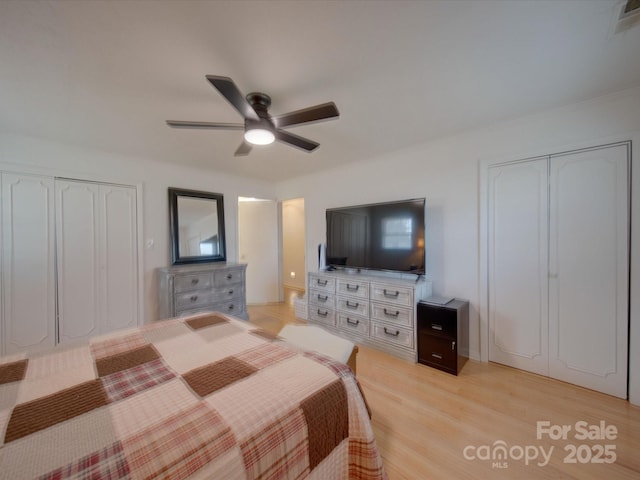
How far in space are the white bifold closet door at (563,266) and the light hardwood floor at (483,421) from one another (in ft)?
0.80

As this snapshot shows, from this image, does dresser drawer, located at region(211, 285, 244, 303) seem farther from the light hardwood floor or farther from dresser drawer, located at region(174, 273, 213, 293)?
the light hardwood floor

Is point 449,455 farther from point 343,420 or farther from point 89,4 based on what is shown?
point 89,4

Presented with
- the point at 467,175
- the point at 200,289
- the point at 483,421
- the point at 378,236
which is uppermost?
the point at 467,175

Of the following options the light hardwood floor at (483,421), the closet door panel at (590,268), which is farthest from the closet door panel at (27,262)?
the closet door panel at (590,268)

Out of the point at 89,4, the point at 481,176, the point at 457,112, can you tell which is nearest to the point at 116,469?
the point at 89,4

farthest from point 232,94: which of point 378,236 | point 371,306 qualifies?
point 371,306

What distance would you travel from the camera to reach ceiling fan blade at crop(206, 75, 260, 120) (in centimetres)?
126

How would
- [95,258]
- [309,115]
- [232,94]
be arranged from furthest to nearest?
[95,258]
[309,115]
[232,94]

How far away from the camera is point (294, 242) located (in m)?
6.14

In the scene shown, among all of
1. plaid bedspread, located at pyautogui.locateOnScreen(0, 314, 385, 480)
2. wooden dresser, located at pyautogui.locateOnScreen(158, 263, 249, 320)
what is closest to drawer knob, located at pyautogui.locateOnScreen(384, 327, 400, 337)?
plaid bedspread, located at pyautogui.locateOnScreen(0, 314, 385, 480)

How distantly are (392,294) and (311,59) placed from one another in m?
2.25

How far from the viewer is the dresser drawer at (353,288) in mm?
2900

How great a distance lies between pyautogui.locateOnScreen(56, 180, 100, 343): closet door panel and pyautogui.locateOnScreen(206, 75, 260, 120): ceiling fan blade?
2506mm

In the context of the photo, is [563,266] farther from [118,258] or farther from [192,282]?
[118,258]
